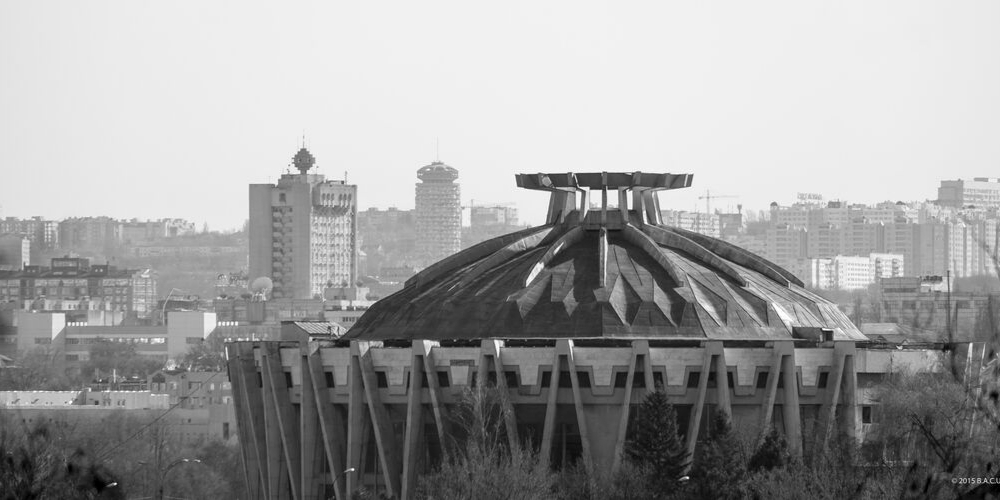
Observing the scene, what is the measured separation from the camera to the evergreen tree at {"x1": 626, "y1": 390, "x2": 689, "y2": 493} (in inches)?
2721

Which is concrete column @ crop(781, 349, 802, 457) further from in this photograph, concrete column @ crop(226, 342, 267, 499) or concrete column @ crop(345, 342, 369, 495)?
concrete column @ crop(226, 342, 267, 499)

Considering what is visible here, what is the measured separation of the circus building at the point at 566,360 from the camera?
2904 inches

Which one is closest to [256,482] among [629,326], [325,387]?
Answer: [325,387]

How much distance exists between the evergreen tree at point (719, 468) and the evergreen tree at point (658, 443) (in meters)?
0.64

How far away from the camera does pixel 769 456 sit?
68625 mm

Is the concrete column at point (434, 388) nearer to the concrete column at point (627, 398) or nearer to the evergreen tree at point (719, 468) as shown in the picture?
the concrete column at point (627, 398)

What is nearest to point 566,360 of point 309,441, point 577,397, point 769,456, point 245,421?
point 577,397

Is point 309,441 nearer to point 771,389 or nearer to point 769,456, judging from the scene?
point 771,389

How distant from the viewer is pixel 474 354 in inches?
2931

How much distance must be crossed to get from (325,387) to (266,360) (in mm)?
2071

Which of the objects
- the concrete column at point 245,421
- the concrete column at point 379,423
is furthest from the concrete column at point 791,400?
the concrete column at point 245,421

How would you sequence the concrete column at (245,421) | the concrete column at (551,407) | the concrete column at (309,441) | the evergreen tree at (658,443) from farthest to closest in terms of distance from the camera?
1. the concrete column at (245,421)
2. the concrete column at (309,441)
3. the concrete column at (551,407)
4. the evergreen tree at (658,443)

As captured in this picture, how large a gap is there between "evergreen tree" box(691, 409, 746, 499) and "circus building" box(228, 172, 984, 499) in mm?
4458

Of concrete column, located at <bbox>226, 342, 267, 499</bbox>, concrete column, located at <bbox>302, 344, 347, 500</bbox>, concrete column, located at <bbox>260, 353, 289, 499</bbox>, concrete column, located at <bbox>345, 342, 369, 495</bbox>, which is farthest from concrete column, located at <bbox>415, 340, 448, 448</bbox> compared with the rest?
concrete column, located at <bbox>226, 342, 267, 499</bbox>
